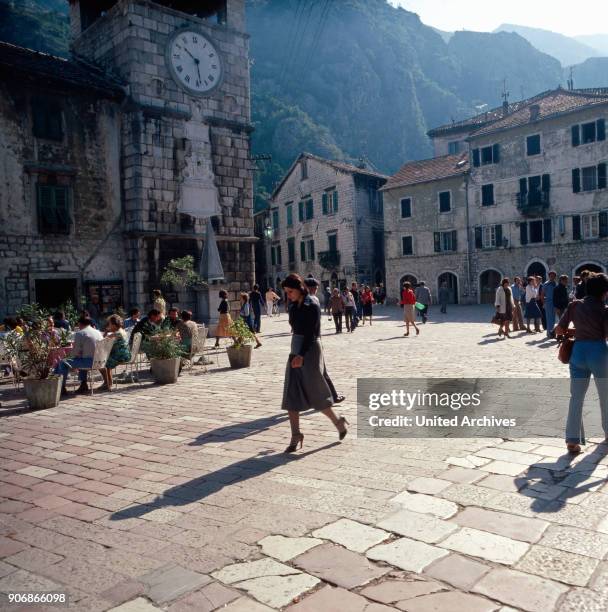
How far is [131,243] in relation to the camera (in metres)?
17.8

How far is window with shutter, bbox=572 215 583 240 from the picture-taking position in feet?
97.7

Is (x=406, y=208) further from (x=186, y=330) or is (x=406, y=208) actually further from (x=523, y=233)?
(x=186, y=330)

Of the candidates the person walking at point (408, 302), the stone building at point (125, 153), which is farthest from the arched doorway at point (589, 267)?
the stone building at point (125, 153)

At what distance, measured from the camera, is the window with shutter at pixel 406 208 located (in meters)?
37.2

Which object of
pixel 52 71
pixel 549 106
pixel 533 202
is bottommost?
pixel 533 202

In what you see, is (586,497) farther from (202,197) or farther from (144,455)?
(202,197)

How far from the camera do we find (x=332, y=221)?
40.4 metres

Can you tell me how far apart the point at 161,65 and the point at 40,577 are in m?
18.1

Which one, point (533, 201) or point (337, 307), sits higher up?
point (533, 201)

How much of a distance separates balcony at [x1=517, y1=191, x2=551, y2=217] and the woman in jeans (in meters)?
28.5

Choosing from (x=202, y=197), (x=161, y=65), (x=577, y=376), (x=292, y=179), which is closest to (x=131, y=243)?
(x=202, y=197)

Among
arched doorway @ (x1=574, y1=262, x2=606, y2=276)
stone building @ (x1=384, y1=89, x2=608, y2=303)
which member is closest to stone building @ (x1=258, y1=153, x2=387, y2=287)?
stone building @ (x1=384, y1=89, x2=608, y2=303)

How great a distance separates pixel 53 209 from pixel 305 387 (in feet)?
45.2

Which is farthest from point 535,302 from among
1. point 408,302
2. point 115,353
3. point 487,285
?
point 487,285
